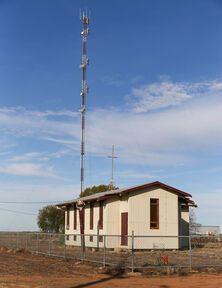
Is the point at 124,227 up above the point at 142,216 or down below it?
below

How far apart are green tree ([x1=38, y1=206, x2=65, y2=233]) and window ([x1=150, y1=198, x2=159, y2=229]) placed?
117 ft

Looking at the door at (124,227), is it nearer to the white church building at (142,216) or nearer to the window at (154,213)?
the white church building at (142,216)

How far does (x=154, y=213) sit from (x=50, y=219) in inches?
1493

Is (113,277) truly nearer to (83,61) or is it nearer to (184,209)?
(184,209)

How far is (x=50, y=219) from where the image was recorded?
217ft

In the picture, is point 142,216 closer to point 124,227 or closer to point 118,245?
point 124,227

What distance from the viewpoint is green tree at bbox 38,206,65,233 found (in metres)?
65.1

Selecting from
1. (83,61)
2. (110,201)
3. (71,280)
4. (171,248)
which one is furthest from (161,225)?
(71,280)

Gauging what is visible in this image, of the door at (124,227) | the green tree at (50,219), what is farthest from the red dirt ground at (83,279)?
the green tree at (50,219)

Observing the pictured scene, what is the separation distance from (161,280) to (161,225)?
14.0 meters

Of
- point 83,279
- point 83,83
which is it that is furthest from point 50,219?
point 83,279

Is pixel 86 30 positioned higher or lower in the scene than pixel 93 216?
higher

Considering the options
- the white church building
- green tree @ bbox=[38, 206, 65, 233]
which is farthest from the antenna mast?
green tree @ bbox=[38, 206, 65, 233]

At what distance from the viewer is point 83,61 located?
3478cm
